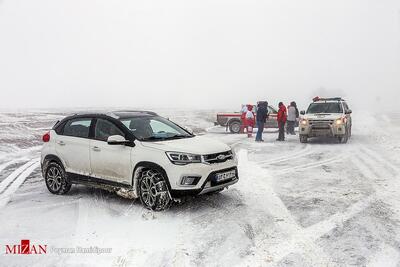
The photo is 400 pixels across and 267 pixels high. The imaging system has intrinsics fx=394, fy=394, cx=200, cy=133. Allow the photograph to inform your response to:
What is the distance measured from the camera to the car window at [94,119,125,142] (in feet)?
22.6

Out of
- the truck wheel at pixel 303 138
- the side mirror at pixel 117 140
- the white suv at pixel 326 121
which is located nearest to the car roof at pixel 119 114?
the side mirror at pixel 117 140

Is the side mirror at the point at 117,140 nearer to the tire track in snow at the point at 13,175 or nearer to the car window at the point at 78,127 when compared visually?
the car window at the point at 78,127

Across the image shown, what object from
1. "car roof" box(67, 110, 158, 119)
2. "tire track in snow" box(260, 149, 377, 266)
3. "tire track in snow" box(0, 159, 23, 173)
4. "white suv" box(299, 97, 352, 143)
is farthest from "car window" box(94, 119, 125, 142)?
"white suv" box(299, 97, 352, 143)

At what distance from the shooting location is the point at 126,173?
656 cm

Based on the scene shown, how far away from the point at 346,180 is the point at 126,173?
509 centimetres

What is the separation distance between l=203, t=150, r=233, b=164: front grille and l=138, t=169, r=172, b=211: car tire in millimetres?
755

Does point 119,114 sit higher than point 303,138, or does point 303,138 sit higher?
point 119,114

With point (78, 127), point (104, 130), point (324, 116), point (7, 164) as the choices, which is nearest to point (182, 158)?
point (104, 130)

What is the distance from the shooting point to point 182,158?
6.14 m

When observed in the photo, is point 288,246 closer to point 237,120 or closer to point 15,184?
point 15,184

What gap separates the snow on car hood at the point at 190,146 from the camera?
623 centimetres

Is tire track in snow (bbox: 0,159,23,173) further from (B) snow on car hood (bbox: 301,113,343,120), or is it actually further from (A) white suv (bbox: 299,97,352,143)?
(B) snow on car hood (bbox: 301,113,343,120)

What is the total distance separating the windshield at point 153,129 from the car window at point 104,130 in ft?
0.61

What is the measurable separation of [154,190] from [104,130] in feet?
5.19
